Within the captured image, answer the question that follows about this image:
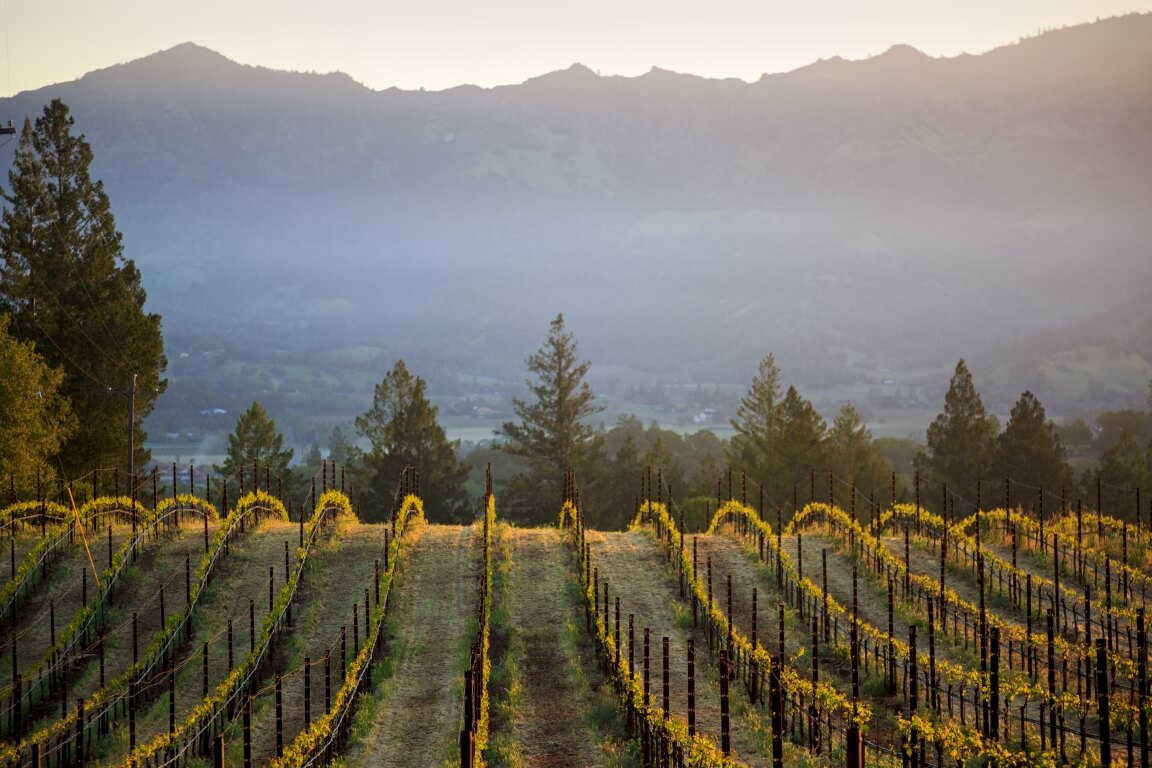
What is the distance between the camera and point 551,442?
69562 mm

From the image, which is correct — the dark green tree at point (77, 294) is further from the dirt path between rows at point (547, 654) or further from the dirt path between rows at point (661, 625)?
the dirt path between rows at point (661, 625)

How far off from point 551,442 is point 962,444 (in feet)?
69.1

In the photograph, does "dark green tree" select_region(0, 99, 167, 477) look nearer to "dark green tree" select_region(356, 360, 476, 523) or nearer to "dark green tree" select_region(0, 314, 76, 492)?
"dark green tree" select_region(0, 314, 76, 492)

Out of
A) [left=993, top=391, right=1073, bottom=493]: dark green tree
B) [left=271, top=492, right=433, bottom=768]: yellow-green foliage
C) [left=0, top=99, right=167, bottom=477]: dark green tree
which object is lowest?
[left=271, top=492, right=433, bottom=768]: yellow-green foliage

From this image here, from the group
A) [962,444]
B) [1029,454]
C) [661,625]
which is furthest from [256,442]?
[661,625]

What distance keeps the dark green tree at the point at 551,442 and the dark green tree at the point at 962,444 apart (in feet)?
57.9

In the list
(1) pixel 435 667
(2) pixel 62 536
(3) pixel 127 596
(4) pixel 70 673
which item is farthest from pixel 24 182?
(1) pixel 435 667

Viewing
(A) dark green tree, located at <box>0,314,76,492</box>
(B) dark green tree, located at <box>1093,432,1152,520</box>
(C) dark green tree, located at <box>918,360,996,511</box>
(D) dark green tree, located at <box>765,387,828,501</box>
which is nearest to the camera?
(A) dark green tree, located at <box>0,314,76,492</box>

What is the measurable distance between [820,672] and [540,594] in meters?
7.93

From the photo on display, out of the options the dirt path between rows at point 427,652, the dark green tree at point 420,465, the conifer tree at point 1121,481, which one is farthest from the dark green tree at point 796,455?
the dirt path between rows at point 427,652

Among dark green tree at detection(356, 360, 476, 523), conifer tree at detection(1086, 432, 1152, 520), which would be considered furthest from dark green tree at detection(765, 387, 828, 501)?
dark green tree at detection(356, 360, 476, 523)

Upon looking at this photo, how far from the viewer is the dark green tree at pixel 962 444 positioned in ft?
210

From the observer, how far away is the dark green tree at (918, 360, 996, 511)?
63969 mm

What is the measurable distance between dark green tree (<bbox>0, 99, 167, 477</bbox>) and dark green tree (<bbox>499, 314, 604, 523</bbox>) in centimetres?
2008
